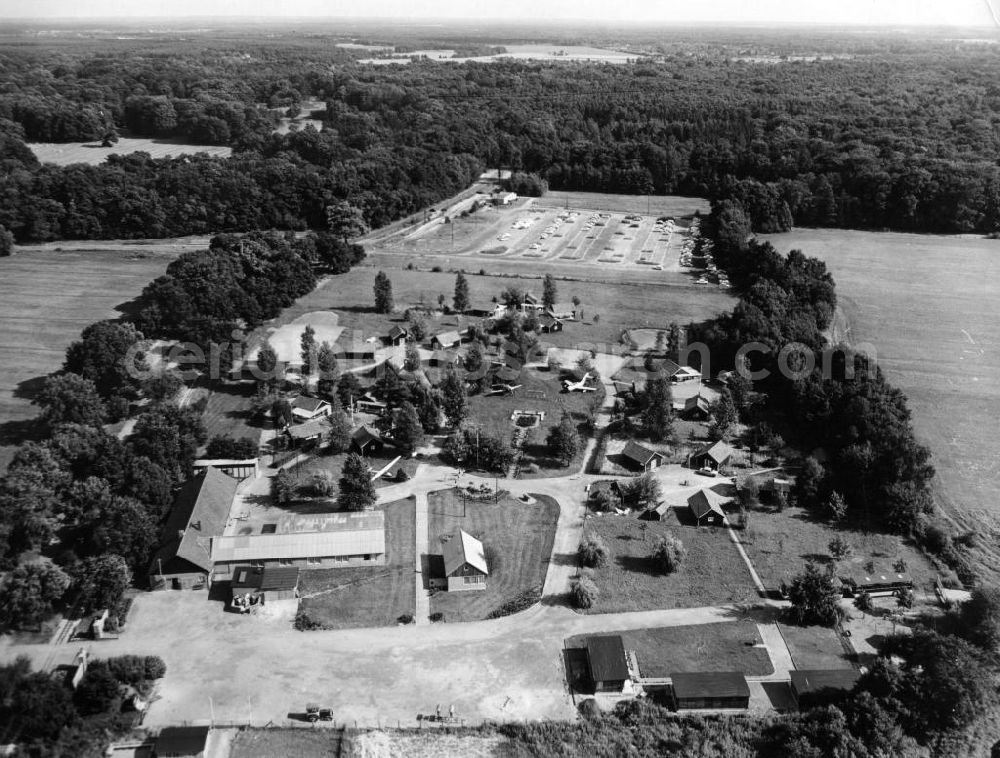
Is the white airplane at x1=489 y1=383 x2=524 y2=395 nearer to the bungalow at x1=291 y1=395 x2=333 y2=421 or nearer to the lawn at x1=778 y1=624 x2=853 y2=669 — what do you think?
the bungalow at x1=291 y1=395 x2=333 y2=421

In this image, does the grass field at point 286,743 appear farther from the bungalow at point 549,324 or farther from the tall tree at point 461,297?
the tall tree at point 461,297

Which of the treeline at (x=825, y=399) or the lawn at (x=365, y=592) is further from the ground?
the treeline at (x=825, y=399)

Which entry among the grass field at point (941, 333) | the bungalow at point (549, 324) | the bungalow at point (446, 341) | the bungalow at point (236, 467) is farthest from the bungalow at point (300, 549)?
the bungalow at point (549, 324)

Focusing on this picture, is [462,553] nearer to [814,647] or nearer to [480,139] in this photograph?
[814,647]

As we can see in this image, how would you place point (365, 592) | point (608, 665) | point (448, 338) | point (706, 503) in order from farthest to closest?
point (448, 338), point (706, 503), point (365, 592), point (608, 665)

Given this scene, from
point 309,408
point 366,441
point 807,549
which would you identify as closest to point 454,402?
point 366,441

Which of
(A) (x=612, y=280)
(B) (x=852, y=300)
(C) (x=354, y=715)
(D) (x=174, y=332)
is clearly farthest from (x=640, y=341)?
(C) (x=354, y=715)
